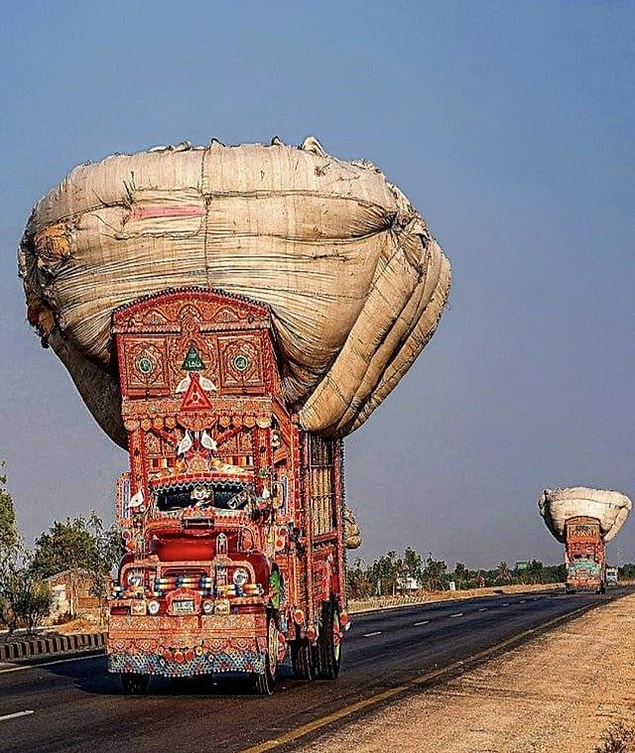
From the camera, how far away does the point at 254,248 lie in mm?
19031

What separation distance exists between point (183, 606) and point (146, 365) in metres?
3.77

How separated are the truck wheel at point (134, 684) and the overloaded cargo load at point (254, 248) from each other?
15.2 feet

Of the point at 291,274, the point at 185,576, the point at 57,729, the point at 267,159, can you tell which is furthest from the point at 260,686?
the point at 267,159

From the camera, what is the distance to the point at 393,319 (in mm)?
20953

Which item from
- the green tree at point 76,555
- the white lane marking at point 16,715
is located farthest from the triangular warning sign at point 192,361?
the green tree at point 76,555

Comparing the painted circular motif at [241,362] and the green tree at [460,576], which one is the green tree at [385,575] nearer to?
the green tree at [460,576]

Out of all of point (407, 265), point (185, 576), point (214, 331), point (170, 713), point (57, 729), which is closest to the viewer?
point (57, 729)

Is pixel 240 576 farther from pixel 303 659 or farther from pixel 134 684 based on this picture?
pixel 303 659

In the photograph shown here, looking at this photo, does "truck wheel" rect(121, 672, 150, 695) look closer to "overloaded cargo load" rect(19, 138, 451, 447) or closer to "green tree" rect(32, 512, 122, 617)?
"overloaded cargo load" rect(19, 138, 451, 447)

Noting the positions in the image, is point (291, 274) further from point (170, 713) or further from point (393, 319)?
point (170, 713)

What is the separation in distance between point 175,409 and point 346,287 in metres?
3.07

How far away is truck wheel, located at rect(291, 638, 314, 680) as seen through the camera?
67.1 ft

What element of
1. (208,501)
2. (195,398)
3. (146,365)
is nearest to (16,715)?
(208,501)

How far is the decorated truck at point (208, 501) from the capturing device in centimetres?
1662
